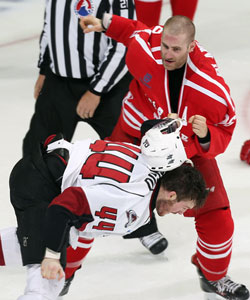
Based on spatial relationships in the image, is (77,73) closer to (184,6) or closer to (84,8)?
(84,8)

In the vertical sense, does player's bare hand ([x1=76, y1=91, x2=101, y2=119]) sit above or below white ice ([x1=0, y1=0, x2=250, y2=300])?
above

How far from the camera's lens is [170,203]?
7.58ft

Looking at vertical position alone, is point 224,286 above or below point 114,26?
below

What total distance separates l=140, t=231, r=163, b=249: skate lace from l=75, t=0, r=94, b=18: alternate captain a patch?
94 centimetres

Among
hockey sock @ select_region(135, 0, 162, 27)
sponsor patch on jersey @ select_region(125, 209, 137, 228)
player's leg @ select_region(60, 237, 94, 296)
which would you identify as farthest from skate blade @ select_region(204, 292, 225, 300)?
hockey sock @ select_region(135, 0, 162, 27)

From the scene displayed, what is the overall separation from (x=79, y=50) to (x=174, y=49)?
74cm

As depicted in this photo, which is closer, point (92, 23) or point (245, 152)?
point (92, 23)

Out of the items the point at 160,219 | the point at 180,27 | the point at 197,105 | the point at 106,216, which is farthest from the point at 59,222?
the point at 160,219

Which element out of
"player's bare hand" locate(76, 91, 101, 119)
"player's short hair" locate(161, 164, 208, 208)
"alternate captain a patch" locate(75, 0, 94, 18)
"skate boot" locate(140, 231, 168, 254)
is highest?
"alternate captain a patch" locate(75, 0, 94, 18)

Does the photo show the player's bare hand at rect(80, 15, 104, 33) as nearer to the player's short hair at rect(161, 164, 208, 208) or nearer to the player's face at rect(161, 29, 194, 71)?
the player's face at rect(161, 29, 194, 71)

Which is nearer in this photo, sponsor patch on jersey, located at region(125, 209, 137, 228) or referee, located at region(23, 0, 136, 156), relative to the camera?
sponsor patch on jersey, located at region(125, 209, 137, 228)

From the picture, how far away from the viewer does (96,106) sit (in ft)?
10.4

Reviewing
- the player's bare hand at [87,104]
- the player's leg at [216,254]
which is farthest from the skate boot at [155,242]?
the player's bare hand at [87,104]

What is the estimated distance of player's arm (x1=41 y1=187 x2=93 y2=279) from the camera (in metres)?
2.15
